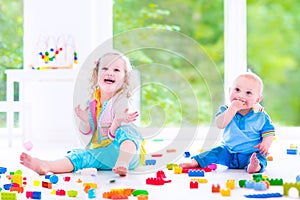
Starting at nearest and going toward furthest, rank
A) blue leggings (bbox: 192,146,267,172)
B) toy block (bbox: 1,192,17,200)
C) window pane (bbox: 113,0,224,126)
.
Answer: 1. toy block (bbox: 1,192,17,200)
2. blue leggings (bbox: 192,146,267,172)
3. window pane (bbox: 113,0,224,126)

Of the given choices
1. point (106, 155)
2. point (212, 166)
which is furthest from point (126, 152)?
point (212, 166)

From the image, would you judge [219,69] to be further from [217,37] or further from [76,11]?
[76,11]

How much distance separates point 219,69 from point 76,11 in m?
1.08

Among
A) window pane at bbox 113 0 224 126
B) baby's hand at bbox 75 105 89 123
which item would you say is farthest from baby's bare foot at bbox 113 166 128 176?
window pane at bbox 113 0 224 126

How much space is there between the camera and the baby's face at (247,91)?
1.95 metres

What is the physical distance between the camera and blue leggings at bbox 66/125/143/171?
1.90 m

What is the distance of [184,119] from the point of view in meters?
3.59

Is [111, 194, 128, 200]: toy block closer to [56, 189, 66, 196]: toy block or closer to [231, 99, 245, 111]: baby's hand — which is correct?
[56, 189, 66, 196]: toy block

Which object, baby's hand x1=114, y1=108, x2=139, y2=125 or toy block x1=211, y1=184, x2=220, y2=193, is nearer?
toy block x1=211, y1=184, x2=220, y2=193

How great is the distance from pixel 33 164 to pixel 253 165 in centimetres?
75

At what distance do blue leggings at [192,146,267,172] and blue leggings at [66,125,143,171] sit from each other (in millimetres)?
250

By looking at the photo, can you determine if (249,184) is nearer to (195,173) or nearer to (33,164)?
(195,173)

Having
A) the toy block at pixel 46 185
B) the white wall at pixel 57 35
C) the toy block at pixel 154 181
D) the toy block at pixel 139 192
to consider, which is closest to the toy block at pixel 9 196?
the toy block at pixel 46 185

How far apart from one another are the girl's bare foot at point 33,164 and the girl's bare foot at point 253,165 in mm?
707
